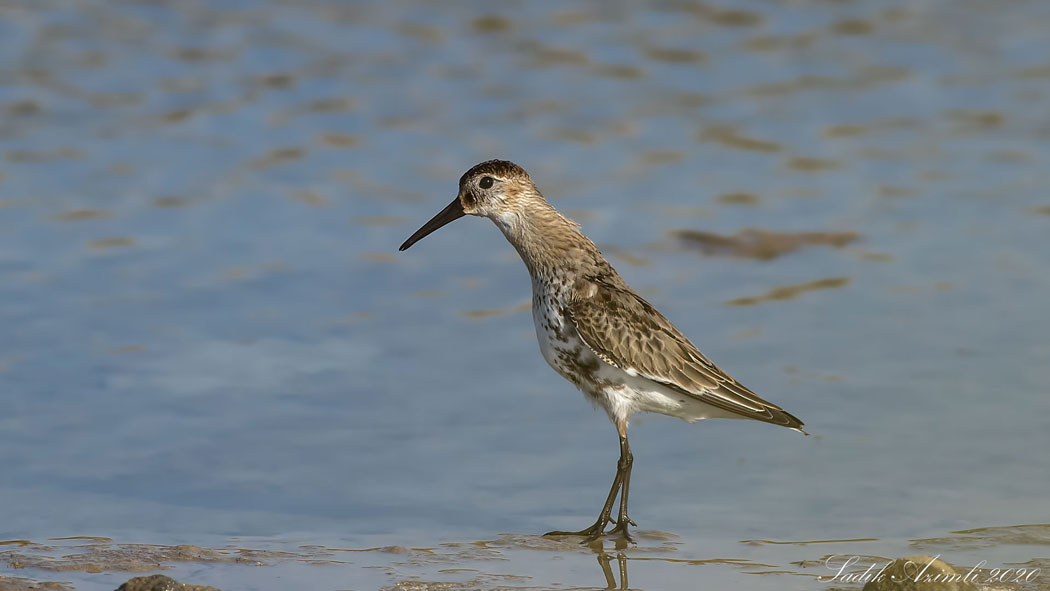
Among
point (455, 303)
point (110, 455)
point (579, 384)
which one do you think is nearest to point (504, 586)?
point (579, 384)

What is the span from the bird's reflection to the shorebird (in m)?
0.38

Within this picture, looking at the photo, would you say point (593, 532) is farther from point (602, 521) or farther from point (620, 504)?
point (620, 504)

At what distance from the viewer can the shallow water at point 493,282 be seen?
8531 millimetres

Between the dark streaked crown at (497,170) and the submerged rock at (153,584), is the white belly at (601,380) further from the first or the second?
the submerged rock at (153,584)

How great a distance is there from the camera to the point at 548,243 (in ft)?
30.7

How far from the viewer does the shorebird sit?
888cm

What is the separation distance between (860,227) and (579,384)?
5.40 meters

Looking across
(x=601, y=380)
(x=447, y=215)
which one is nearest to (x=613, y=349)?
(x=601, y=380)

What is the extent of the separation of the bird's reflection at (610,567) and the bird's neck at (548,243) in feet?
6.01

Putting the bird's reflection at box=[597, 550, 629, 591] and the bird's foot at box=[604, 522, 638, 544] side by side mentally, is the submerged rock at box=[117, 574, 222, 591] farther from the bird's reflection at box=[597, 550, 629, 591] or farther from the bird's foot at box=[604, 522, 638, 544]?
the bird's foot at box=[604, 522, 638, 544]

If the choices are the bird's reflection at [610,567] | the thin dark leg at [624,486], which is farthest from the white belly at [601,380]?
the bird's reflection at [610,567]

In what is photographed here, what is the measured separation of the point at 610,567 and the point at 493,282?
504 centimetres

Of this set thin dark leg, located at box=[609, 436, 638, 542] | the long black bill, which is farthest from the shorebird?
the long black bill

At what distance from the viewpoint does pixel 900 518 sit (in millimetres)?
8539
